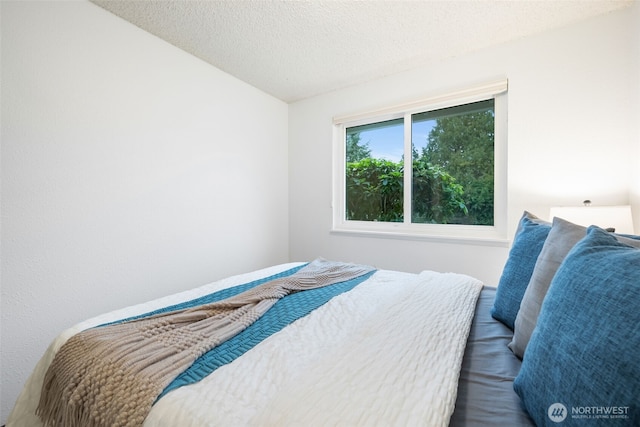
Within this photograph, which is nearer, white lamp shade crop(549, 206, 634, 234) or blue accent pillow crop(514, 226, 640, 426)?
blue accent pillow crop(514, 226, 640, 426)

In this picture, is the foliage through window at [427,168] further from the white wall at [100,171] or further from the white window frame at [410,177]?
the white wall at [100,171]

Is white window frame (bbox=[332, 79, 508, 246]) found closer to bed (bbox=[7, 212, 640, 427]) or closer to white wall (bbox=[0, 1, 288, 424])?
white wall (bbox=[0, 1, 288, 424])

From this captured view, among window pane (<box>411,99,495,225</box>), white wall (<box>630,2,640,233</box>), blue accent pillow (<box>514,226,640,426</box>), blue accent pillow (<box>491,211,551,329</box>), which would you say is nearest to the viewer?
blue accent pillow (<box>514,226,640,426</box>)

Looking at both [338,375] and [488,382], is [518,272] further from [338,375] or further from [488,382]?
[338,375]

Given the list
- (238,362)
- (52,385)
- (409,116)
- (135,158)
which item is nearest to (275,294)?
(238,362)

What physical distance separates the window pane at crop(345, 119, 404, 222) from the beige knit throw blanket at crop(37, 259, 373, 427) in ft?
6.59

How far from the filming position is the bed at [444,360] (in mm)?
479

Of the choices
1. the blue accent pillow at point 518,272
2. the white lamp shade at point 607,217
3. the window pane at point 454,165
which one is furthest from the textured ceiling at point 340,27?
the blue accent pillow at point 518,272

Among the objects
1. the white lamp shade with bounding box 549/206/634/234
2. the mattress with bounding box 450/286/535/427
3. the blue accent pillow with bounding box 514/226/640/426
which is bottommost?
the mattress with bounding box 450/286/535/427

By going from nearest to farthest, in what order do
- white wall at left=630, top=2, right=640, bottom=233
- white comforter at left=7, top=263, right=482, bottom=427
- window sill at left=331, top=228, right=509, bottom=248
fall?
white comforter at left=7, top=263, right=482, bottom=427, white wall at left=630, top=2, right=640, bottom=233, window sill at left=331, top=228, right=509, bottom=248

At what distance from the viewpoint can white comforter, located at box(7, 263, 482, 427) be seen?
582 mm

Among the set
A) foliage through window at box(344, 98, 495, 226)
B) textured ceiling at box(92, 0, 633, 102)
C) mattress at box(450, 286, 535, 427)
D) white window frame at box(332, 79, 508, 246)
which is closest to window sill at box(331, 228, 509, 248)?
white window frame at box(332, 79, 508, 246)

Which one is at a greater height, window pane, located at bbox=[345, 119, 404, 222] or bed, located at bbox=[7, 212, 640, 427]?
window pane, located at bbox=[345, 119, 404, 222]

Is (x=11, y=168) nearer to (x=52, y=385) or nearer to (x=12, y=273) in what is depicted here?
(x=12, y=273)
